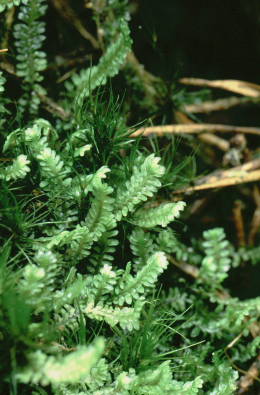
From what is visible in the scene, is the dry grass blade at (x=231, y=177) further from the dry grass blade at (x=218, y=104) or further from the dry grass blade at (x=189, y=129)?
the dry grass blade at (x=218, y=104)

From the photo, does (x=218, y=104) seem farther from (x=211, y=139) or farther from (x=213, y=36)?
(x=213, y=36)

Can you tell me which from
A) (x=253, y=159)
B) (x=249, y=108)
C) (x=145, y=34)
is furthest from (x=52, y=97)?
(x=249, y=108)

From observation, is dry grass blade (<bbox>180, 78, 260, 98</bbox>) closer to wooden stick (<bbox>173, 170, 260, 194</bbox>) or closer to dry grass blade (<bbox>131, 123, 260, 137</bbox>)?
dry grass blade (<bbox>131, 123, 260, 137</bbox>)

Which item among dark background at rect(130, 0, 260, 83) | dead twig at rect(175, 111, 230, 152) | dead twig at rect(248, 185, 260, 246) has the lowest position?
dead twig at rect(248, 185, 260, 246)

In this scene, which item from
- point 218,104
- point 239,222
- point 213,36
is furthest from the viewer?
point 213,36

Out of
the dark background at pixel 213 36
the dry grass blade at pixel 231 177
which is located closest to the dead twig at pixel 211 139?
the dry grass blade at pixel 231 177

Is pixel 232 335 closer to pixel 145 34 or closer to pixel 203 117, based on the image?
pixel 203 117

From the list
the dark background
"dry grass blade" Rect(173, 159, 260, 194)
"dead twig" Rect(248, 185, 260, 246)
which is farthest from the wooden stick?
the dark background

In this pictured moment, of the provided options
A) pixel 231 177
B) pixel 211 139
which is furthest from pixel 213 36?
pixel 231 177

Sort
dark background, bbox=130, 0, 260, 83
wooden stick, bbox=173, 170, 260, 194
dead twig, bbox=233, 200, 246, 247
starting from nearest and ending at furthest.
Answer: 1. wooden stick, bbox=173, 170, 260, 194
2. dead twig, bbox=233, 200, 246, 247
3. dark background, bbox=130, 0, 260, 83
